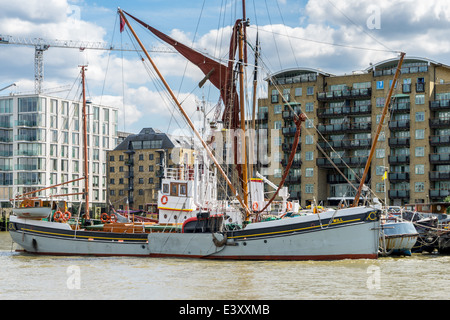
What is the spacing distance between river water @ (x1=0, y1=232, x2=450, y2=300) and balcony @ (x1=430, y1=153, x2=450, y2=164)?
55532mm

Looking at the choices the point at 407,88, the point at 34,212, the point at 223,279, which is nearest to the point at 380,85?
the point at 407,88

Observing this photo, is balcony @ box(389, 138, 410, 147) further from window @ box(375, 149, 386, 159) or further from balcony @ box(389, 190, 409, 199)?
balcony @ box(389, 190, 409, 199)

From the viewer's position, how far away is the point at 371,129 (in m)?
110

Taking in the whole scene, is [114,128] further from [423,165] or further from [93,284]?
[93,284]

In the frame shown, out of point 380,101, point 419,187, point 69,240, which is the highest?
point 380,101

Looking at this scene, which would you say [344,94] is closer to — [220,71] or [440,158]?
[440,158]

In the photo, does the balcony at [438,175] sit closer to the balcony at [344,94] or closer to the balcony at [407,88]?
the balcony at [407,88]

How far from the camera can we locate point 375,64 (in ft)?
360

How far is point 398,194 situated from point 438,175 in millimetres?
6584

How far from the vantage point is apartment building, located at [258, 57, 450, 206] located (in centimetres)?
10475

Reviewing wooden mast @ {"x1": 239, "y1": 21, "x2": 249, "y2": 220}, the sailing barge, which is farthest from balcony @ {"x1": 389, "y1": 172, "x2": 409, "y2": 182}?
wooden mast @ {"x1": 239, "y1": 21, "x2": 249, "y2": 220}

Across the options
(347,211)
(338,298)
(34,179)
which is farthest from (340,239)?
(34,179)

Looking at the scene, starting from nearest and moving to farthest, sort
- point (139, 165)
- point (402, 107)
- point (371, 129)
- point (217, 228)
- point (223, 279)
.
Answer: point (223, 279) → point (217, 228) → point (402, 107) → point (371, 129) → point (139, 165)

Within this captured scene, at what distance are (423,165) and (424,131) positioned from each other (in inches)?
197
